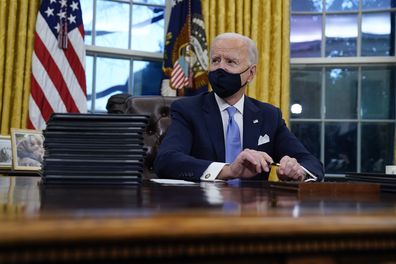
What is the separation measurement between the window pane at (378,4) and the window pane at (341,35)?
0.43 ft

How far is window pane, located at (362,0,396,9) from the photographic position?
4.32 meters

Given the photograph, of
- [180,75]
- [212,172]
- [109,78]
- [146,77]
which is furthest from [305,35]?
[212,172]

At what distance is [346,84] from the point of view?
4.36 m

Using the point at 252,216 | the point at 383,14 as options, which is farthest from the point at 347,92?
the point at 252,216

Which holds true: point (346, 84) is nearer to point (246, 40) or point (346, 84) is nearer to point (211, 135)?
point (246, 40)

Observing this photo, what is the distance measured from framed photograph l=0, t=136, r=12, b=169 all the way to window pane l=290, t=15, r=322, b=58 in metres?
2.47

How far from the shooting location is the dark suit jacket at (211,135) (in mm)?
2146

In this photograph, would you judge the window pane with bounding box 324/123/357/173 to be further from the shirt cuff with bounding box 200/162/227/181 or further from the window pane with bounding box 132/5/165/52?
the shirt cuff with bounding box 200/162/227/181

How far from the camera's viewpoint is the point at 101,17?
4137 millimetres

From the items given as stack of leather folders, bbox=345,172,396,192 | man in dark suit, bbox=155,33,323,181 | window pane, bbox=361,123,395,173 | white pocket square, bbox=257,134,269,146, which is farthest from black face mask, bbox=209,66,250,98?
window pane, bbox=361,123,395,173

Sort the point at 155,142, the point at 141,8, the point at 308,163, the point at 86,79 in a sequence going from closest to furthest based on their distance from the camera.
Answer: the point at 308,163 < the point at 155,142 < the point at 86,79 < the point at 141,8

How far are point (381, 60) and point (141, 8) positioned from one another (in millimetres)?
1995

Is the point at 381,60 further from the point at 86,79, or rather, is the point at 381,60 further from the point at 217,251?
the point at 217,251

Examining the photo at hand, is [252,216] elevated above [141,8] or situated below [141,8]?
below
